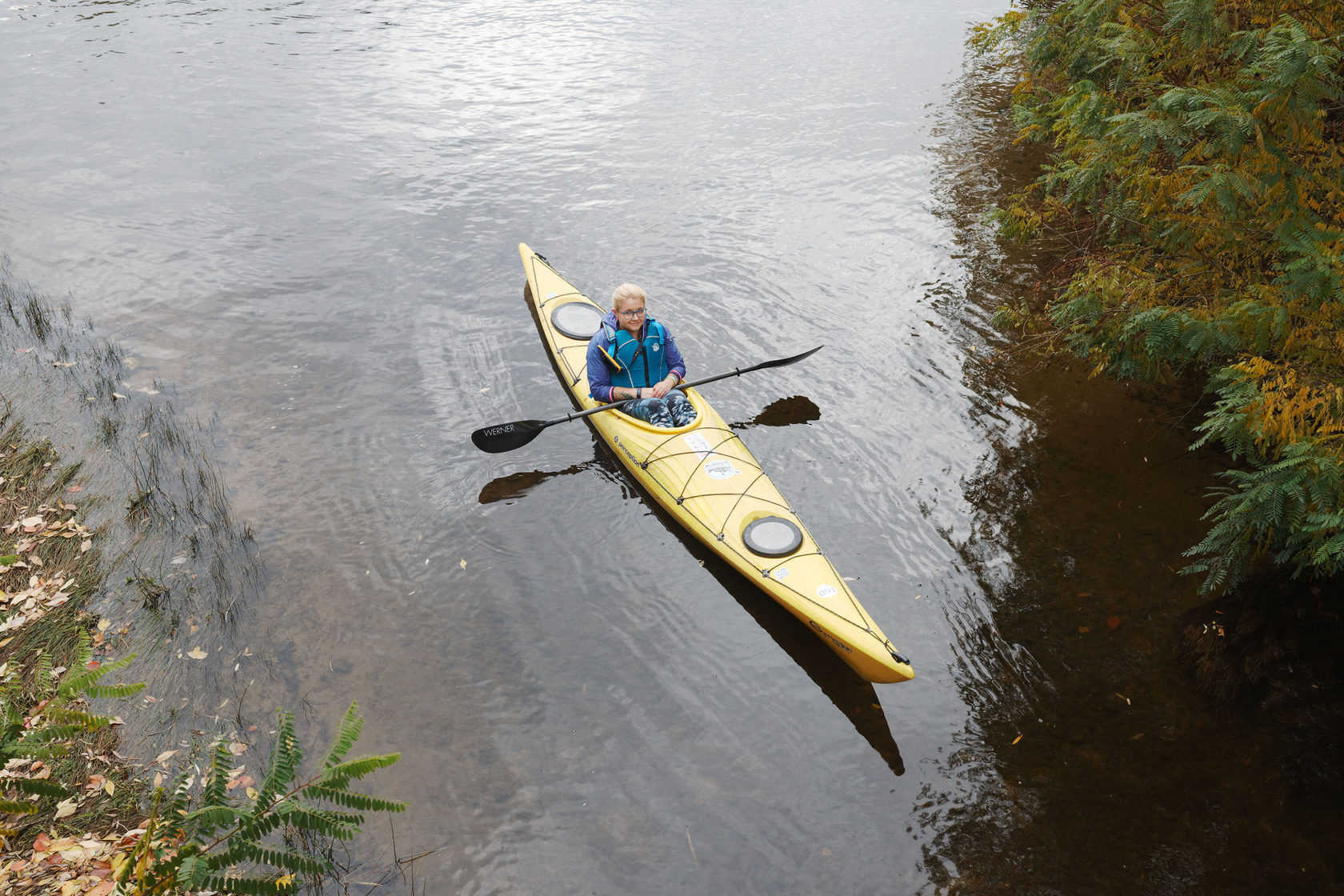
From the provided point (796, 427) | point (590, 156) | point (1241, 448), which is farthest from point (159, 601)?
point (590, 156)

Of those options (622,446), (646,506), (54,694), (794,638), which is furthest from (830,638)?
(54,694)

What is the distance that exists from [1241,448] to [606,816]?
13.2 ft

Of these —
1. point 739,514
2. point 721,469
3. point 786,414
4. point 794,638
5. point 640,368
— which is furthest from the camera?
point 786,414

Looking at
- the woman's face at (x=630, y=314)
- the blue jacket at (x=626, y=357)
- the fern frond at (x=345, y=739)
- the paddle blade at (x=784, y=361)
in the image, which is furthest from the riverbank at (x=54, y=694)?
the paddle blade at (x=784, y=361)

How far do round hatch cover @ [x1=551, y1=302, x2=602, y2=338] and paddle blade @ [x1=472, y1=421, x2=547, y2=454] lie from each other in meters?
1.29

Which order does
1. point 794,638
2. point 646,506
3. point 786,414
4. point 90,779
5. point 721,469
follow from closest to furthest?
point 90,779
point 794,638
point 721,469
point 646,506
point 786,414

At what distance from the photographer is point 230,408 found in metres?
7.60

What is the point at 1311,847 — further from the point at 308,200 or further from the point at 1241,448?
the point at 308,200

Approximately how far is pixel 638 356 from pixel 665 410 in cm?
→ 49

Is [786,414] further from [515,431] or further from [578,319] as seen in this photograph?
[515,431]

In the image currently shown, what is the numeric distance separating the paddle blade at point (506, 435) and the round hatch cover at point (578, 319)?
1290 mm

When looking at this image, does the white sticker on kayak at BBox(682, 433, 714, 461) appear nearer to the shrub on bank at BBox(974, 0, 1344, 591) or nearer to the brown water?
the brown water

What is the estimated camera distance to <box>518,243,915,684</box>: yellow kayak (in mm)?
5117

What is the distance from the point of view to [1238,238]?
15.6 feet
